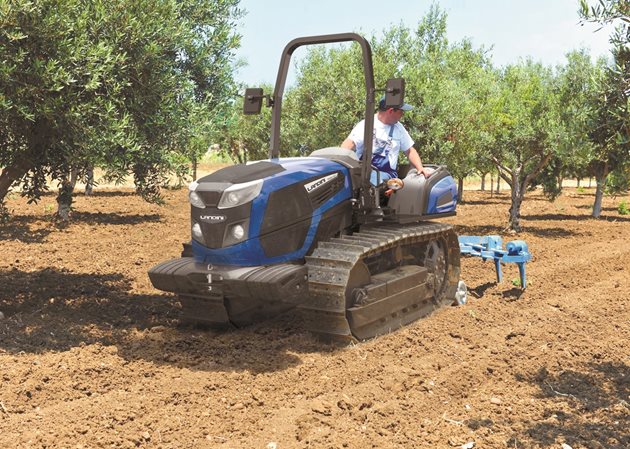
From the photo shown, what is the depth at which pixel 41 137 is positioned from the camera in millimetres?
8148

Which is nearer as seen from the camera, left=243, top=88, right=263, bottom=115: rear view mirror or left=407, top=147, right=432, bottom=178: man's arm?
left=243, top=88, right=263, bottom=115: rear view mirror

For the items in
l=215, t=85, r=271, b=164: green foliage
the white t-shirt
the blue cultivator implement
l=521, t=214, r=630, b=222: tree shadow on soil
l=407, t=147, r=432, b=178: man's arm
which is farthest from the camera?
l=215, t=85, r=271, b=164: green foliage

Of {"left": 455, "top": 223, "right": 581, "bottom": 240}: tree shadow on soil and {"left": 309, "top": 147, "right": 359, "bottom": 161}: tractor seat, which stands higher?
{"left": 309, "top": 147, "right": 359, "bottom": 161}: tractor seat

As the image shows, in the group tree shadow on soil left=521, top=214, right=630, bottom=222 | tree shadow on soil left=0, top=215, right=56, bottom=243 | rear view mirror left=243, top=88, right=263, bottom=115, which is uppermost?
rear view mirror left=243, top=88, right=263, bottom=115

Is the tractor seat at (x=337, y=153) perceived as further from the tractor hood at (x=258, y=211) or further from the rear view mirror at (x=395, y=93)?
the rear view mirror at (x=395, y=93)

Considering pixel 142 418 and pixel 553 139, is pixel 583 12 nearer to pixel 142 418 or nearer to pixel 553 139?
pixel 142 418

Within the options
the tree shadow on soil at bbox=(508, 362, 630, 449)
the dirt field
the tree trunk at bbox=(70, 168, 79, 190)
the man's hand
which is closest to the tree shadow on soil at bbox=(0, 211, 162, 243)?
the tree trunk at bbox=(70, 168, 79, 190)

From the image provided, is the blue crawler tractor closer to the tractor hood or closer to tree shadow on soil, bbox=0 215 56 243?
the tractor hood

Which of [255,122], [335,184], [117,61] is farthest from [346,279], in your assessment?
[255,122]

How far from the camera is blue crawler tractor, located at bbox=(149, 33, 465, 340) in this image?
23.2 ft

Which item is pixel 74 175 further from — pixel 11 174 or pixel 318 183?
pixel 318 183

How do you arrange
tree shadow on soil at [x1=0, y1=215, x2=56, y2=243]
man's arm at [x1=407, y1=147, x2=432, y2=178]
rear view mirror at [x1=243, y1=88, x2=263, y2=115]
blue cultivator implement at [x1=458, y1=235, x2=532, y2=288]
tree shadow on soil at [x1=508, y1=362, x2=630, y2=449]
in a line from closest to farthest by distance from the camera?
tree shadow on soil at [x1=508, y1=362, x2=630, y2=449] < rear view mirror at [x1=243, y1=88, x2=263, y2=115] < man's arm at [x1=407, y1=147, x2=432, y2=178] < blue cultivator implement at [x1=458, y1=235, x2=532, y2=288] < tree shadow on soil at [x1=0, y1=215, x2=56, y2=243]

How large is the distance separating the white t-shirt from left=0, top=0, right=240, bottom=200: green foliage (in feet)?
7.70

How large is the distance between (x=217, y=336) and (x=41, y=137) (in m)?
3.10
